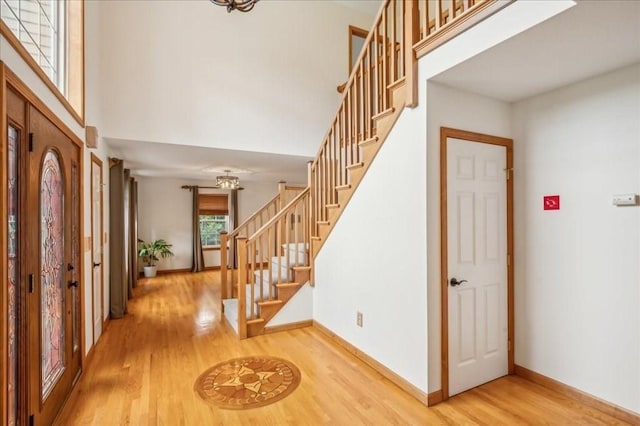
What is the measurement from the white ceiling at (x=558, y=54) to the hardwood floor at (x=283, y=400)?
232cm

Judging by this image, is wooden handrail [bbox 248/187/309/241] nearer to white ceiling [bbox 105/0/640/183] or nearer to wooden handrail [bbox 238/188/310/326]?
wooden handrail [bbox 238/188/310/326]

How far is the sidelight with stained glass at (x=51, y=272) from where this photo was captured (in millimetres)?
1954

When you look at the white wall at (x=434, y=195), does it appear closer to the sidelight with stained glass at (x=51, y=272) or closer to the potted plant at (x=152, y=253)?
the sidelight with stained glass at (x=51, y=272)

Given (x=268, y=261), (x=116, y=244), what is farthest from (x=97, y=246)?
(x=268, y=261)

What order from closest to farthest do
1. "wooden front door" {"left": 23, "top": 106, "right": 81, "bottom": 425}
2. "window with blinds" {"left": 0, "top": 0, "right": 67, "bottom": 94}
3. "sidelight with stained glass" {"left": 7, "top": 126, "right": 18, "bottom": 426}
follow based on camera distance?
"sidelight with stained glass" {"left": 7, "top": 126, "right": 18, "bottom": 426} < "wooden front door" {"left": 23, "top": 106, "right": 81, "bottom": 425} < "window with blinds" {"left": 0, "top": 0, "right": 67, "bottom": 94}

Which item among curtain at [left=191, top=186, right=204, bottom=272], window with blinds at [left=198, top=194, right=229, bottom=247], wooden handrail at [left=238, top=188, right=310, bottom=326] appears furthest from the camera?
window with blinds at [left=198, top=194, right=229, bottom=247]

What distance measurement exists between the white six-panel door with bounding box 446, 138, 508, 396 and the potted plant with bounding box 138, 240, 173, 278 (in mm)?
6839

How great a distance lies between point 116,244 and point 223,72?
2.72 metres

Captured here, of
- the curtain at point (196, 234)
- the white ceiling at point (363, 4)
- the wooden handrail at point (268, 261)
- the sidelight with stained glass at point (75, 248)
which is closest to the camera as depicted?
the sidelight with stained glass at point (75, 248)

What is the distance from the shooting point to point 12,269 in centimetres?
155

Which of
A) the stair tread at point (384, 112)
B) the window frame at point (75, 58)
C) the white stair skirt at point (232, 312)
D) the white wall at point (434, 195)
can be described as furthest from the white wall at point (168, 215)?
the white wall at point (434, 195)

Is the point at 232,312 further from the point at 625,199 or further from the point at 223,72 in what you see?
the point at 625,199

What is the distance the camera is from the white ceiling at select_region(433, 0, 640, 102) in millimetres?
1515

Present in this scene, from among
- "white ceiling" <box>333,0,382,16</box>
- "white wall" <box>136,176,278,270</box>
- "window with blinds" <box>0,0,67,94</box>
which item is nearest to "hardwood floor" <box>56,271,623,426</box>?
"window with blinds" <box>0,0,67,94</box>
